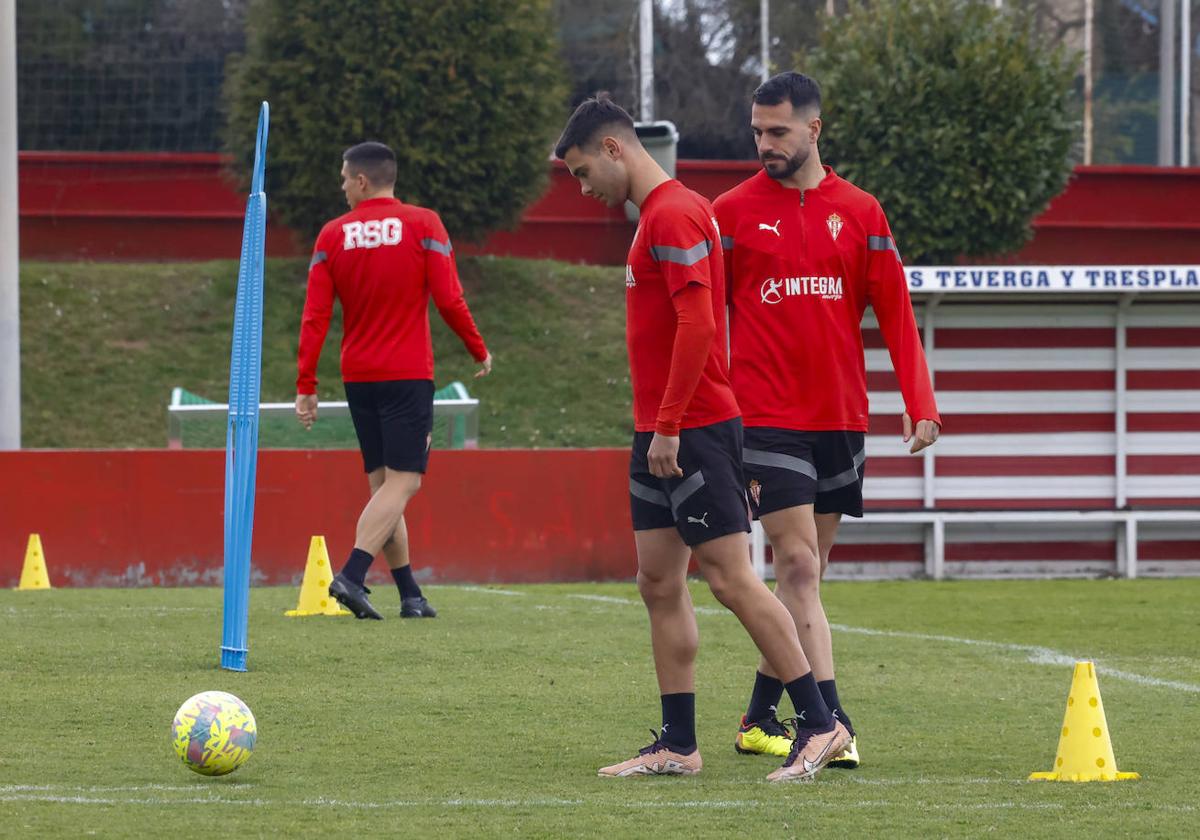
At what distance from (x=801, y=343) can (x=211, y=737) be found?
2.13 m

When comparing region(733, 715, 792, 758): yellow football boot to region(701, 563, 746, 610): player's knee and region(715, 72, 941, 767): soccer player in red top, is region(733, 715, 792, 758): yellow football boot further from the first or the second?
region(701, 563, 746, 610): player's knee

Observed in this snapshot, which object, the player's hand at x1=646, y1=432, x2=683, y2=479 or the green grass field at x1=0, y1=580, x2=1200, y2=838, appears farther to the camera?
the player's hand at x1=646, y1=432, x2=683, y2=479

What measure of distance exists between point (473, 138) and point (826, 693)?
18.6 metres

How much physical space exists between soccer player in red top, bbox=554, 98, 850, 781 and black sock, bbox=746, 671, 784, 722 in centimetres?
46

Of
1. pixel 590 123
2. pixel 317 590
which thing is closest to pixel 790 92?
pixel 590 123

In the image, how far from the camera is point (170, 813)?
4.59m

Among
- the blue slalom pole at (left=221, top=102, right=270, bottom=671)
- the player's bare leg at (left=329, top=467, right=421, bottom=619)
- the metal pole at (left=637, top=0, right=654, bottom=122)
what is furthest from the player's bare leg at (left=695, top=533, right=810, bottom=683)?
the metal pole at (left=637, top=0, right=654, bottom=122)

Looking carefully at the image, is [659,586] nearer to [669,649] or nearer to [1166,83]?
[669,649]

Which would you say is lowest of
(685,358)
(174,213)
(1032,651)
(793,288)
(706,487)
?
(1032,651)

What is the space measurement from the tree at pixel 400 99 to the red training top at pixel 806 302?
17745 mm

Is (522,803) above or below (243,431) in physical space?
below

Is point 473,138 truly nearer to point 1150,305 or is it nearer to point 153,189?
point 153,189

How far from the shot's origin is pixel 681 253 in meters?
5.15

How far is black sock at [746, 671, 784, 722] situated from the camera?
584cm
